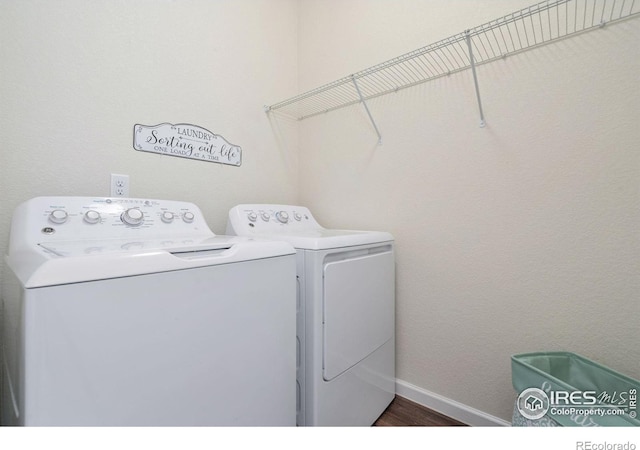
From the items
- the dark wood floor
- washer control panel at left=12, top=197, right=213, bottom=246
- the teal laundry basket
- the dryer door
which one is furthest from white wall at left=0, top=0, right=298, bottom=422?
the teal laundry basket

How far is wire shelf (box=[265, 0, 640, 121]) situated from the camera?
1.05 meters

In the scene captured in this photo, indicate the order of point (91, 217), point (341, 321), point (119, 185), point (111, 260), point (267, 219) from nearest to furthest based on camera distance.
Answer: point (111, 260) < point (91, 217) < point (341, 321) < point (119, 185) < point (267, 219)

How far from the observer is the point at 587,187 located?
42.8 inches

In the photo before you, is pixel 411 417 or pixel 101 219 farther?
pixel 411 417

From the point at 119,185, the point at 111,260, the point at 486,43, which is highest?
the point at 486,43

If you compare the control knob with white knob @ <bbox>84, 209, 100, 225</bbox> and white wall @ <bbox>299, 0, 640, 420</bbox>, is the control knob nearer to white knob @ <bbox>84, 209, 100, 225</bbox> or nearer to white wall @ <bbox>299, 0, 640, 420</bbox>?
white knob @ <bbox>84, 209, 100, 225</bbox>

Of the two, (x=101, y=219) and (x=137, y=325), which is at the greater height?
(x=101, y=219)

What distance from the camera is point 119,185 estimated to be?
128 centimetres

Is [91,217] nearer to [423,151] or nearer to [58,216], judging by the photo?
[58,216]

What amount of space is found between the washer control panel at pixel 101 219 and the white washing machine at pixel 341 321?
28cm

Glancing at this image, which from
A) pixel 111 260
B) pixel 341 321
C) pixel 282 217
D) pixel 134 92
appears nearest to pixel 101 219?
pixel 111 260

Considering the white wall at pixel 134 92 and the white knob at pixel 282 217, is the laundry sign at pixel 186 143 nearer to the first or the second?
the white wall at pixel 134 92

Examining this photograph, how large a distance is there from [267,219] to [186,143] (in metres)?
0.56
